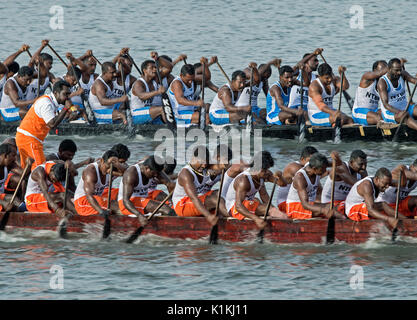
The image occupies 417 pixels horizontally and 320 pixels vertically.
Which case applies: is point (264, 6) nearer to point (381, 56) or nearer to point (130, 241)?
point (381, 56)

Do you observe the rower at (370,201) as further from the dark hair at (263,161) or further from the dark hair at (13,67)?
the dark hair at (13,67)

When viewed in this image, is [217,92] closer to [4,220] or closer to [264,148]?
[264,148]

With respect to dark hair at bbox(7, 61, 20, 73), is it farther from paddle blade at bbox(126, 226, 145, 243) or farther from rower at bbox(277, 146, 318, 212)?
rower at bbox(277, 146, 318, 212)

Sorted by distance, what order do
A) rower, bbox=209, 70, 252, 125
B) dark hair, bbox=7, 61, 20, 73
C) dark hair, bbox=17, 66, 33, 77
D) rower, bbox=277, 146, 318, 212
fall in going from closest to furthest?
rower, bbox=277, 146, 318, 212 → dark hair, bbox=17, 66, 33, 77 → rower, bbox=209, 70, 252, 125 → dark hair, bbox=7, 61, 20, 73

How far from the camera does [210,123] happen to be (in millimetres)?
23578

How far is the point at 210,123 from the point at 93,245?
7.46 meters

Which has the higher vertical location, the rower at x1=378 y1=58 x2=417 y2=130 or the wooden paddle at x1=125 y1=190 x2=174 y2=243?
the rower at x1=378 y1=58 x2=417 y2=130

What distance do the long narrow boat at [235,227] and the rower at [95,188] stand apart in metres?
0.19

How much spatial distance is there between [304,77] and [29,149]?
23.9 ft

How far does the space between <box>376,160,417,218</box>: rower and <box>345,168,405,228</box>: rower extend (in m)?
0.32

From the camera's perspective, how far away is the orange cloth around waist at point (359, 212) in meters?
16.0

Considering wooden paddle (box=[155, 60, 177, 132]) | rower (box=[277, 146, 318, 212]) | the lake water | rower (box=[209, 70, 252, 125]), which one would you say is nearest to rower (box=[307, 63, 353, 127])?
the lake water

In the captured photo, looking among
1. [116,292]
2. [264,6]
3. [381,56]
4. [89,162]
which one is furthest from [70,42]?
[116,292]

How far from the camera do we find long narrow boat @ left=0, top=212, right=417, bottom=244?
1580 centimetres
